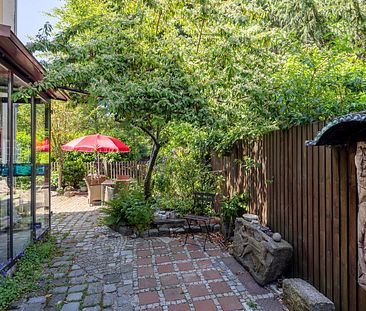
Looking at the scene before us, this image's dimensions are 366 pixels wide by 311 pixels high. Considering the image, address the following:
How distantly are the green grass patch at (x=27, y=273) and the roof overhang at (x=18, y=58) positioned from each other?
2542 mm

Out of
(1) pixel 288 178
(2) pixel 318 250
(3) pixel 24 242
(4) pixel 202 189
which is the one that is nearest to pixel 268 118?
(1) pixel 288 178

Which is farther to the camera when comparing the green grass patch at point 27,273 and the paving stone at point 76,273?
the paving stone at point 76,273

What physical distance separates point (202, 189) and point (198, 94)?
255cm

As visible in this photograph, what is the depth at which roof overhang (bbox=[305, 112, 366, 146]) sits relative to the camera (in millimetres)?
1956

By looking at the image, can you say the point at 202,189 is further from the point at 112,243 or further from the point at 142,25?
the point at 142,25

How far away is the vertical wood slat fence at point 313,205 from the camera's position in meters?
2.41

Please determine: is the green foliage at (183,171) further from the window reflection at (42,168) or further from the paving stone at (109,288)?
the paving stone at (109,288)


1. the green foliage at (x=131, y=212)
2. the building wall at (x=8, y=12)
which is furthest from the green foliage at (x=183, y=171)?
the building wall at (x=8, y=12)

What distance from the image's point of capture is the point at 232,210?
4781 mm

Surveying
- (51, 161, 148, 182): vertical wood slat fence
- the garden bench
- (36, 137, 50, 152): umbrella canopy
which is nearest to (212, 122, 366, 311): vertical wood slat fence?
the garden bench

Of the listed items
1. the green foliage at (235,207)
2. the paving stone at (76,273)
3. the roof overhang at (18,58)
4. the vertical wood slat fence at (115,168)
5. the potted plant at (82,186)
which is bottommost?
the paving stone at (76,273)

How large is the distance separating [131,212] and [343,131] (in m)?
3.86

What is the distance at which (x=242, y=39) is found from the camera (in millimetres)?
4602

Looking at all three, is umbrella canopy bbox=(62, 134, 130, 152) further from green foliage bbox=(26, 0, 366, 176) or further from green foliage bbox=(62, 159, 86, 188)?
green foliage bbox=(62, 159, 86, 188)
